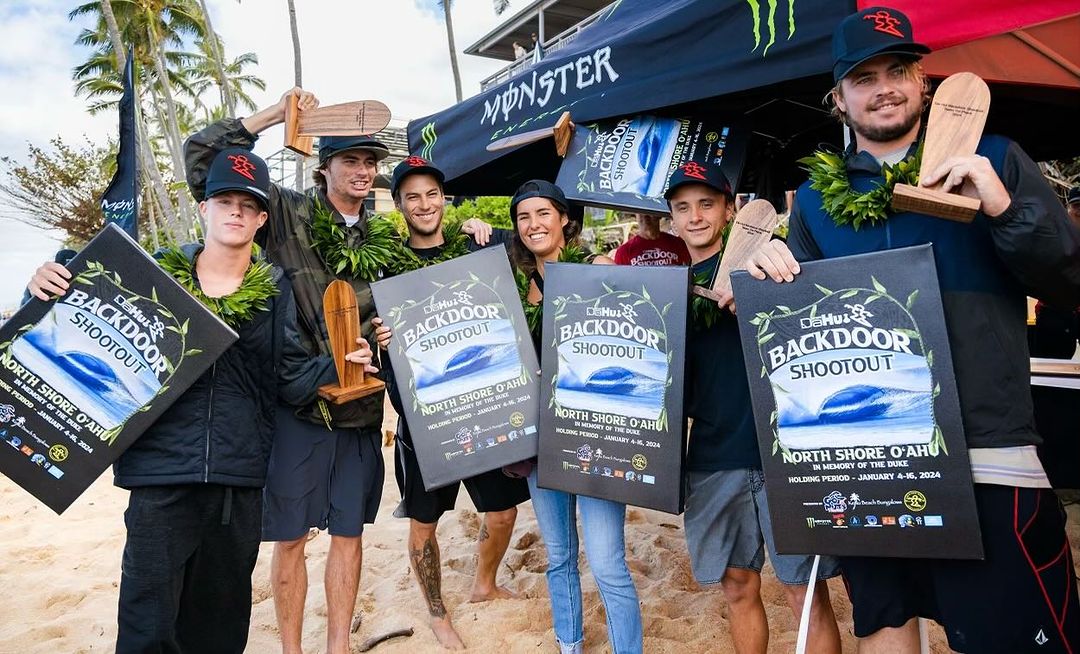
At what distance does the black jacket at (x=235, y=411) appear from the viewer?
218 cm

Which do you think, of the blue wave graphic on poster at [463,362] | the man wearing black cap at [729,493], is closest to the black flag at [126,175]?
the blue wave graphic on poster at [463,362]

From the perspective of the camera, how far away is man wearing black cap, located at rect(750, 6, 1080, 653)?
1558 millimetres

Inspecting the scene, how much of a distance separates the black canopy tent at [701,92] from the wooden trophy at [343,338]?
1445 mm

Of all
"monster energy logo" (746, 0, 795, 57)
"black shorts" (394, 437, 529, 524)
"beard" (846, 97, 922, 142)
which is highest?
"monster energy logo" (746, 0, 795, 57)

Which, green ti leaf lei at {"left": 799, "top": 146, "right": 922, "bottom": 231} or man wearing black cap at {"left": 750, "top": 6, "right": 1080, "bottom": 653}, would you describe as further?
green ti leaf lei at {"left": 799, "top": 146, "right": 922, "bottom": 231}

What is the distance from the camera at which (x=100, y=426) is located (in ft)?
6.85

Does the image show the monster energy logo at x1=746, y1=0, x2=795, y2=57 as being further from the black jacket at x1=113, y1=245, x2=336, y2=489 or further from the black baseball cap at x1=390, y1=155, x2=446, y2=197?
the black jacket at x1=113, y1=245, x2=336, y2=489

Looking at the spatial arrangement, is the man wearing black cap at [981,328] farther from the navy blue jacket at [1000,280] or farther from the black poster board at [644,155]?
the black poster board at [644,155]

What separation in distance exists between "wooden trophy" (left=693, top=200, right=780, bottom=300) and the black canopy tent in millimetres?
597

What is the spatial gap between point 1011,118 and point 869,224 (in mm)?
2664

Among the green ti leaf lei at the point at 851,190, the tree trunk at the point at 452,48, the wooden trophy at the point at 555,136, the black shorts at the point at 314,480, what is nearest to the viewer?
the green ti leaf lei at the point at 851,190

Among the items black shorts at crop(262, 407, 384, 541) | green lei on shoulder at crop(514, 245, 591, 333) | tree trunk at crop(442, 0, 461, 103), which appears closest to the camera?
green lei on shoulder at crop(514, 245, 591, 333)

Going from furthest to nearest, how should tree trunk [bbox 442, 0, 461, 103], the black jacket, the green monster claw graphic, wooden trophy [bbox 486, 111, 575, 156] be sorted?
tree trunk [bbox 442, 0, 461, 103], the green monster claw graphic, wooden trophy [bbox 486, 111, 575, 156], the black jacket

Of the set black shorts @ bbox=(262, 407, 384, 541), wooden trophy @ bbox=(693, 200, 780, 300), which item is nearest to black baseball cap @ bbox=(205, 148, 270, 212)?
black shorts @ bbox=(262, 407, 384, 541)
